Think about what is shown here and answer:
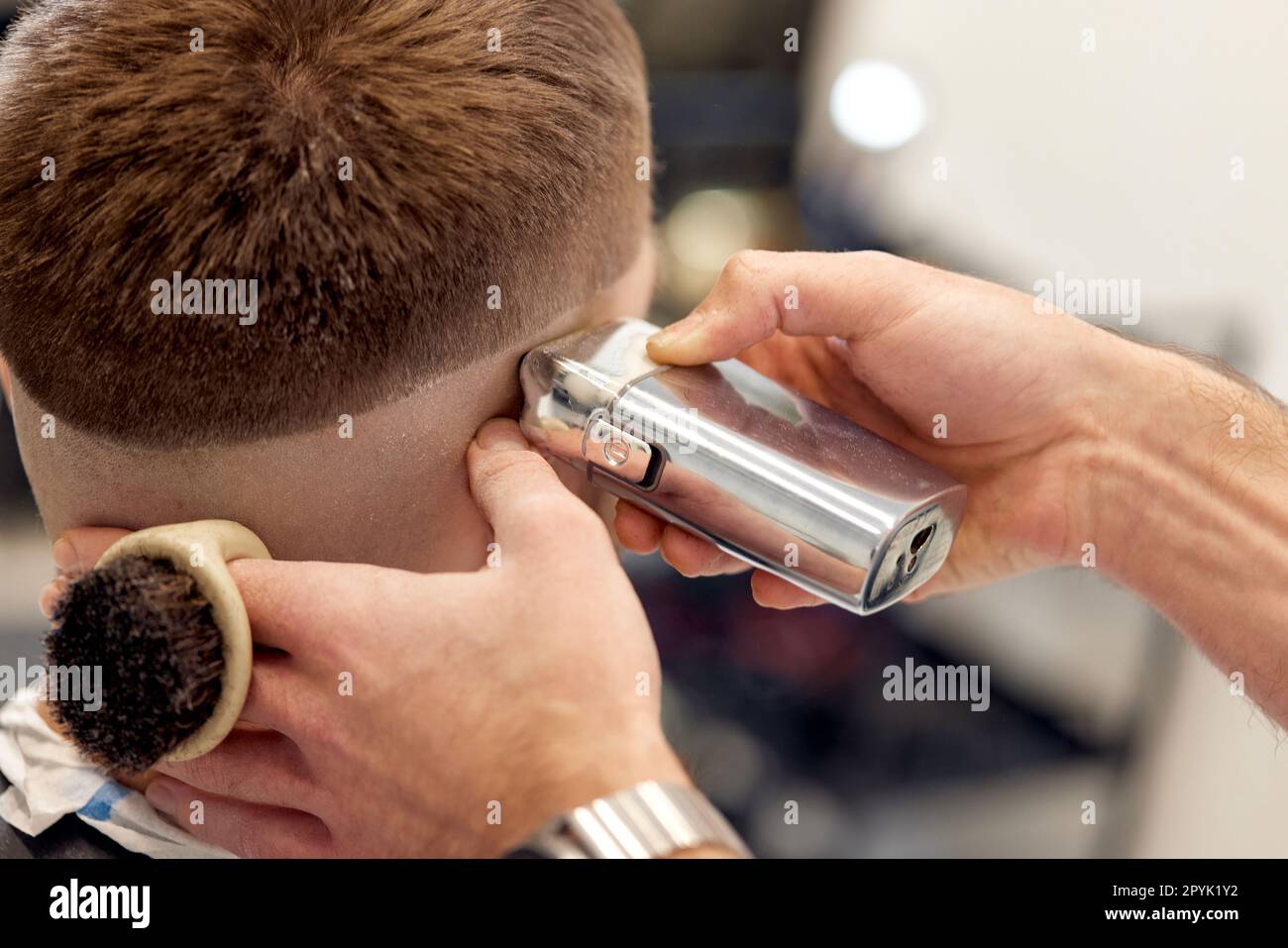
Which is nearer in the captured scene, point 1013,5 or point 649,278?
point 649,278

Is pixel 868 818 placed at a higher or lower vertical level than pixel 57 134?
lower

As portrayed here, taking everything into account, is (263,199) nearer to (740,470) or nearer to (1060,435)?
(740,470)

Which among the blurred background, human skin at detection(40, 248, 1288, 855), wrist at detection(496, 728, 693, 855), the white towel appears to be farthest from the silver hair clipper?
the blurred background

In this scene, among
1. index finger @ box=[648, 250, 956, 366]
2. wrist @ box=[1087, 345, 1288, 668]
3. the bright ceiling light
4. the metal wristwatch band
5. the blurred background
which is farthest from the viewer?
the bright ceiling light

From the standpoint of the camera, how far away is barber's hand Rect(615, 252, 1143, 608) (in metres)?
0.83

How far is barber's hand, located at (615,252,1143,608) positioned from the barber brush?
30 cm

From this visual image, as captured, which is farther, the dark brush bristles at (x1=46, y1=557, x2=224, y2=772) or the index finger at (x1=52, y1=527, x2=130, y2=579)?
the index finger at (x1=52, y1=527, x2=130, y2=579)

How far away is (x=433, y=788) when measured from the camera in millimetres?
590

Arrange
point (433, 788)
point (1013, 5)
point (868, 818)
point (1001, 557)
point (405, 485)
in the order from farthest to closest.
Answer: point (1013, 5) < point (868, 818) < point (1001, 557) < point (405, 485) < point (433, 788)

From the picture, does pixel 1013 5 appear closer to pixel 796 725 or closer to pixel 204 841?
pixel 796 725

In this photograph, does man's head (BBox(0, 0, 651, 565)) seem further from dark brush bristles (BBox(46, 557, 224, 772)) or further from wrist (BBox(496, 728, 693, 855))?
wrist (BBox(496, 728, 693, 855))

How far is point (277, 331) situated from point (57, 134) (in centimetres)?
16

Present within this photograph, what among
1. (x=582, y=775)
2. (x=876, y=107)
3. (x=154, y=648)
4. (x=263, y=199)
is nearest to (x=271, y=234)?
(x=263, y=199)

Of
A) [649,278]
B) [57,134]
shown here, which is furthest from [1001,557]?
[57,134]
